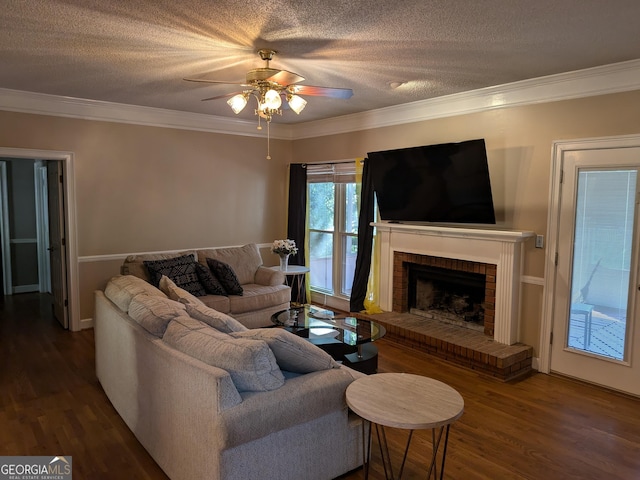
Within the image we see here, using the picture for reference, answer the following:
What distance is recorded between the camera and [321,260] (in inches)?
265

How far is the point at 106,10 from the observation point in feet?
8.43

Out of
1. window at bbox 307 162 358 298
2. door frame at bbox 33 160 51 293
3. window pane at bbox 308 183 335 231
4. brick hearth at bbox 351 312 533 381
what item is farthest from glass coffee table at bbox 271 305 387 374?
door frame at bbox 33 160 51 293

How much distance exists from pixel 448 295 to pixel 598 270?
1.58 meters

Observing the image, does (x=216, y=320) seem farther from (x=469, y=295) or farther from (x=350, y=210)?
(x=350, y=210)

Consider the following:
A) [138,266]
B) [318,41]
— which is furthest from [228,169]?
[318,41]

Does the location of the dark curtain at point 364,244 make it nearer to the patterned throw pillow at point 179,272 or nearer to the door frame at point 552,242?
the patterned throw pillow at point 179,272

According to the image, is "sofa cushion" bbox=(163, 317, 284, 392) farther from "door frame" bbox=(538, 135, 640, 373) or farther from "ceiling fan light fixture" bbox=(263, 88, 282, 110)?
"door frame" bbox=(538, 135, 640, 373)

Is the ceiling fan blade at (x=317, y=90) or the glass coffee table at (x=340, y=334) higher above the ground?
the ceiling fan blade at (x=317, y=90)

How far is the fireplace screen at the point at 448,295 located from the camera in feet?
15.6

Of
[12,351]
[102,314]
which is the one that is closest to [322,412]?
[102,314]

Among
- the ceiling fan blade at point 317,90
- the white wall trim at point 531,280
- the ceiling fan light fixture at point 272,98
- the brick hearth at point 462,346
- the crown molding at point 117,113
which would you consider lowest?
the brick hearth at point 462,346

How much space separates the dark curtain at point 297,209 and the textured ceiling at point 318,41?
241cm

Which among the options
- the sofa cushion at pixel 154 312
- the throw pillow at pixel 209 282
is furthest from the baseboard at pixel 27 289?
the sofa cushion at pixel 154 312

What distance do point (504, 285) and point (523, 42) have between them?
2.16 meters
